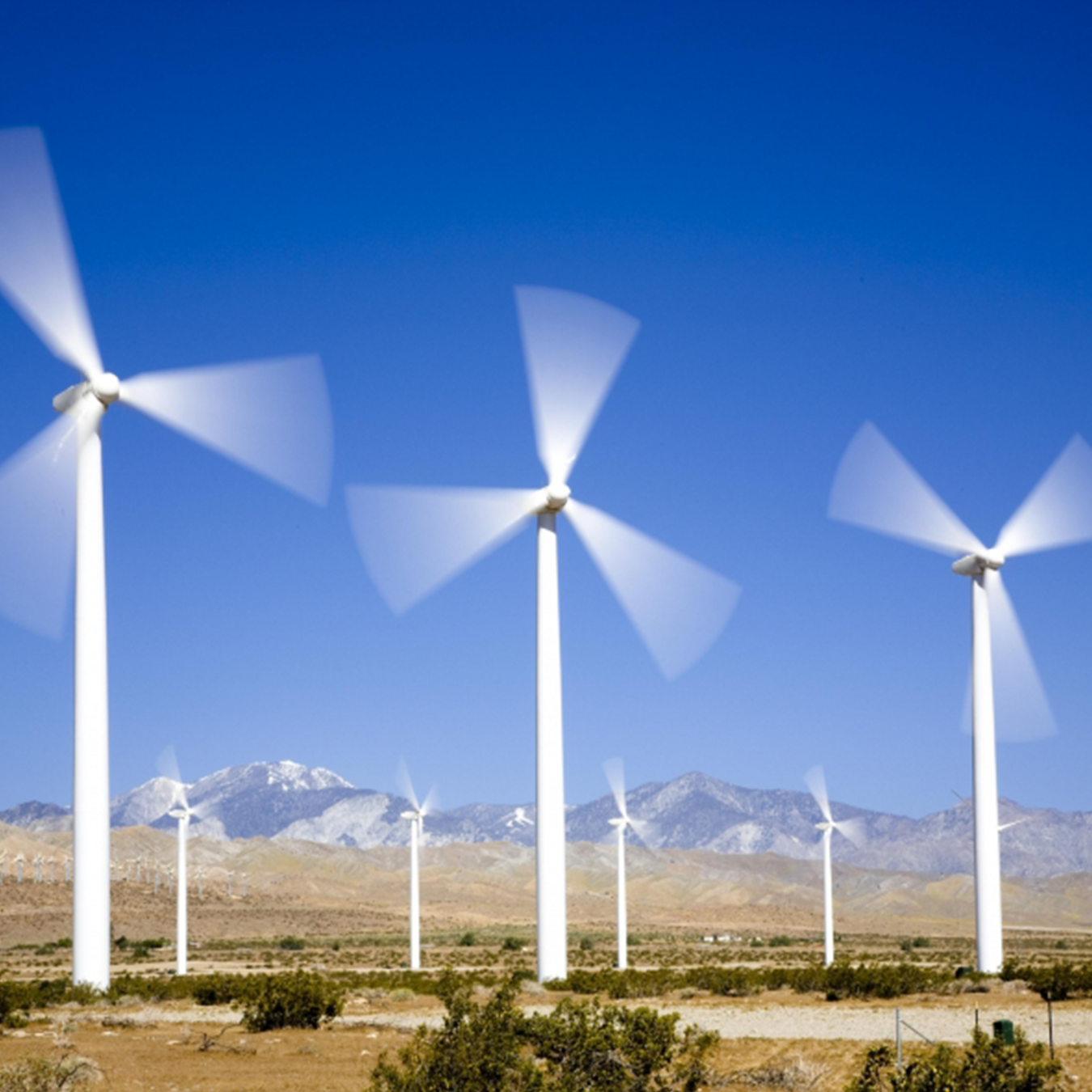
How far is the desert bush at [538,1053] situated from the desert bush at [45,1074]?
385cm

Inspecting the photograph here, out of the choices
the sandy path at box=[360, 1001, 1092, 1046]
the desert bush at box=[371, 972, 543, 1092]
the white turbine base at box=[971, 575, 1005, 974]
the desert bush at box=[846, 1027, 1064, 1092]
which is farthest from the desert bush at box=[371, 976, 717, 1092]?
the white turbine base at box=[971, 575, 1005, 974]

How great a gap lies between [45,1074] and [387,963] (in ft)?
169

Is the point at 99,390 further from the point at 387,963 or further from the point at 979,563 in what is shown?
the point at 387,963

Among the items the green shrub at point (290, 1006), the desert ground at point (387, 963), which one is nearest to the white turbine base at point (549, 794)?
the desert ground at point (387, 963)

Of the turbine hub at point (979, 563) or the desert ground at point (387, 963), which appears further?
the turbine hub at point (979, 563)

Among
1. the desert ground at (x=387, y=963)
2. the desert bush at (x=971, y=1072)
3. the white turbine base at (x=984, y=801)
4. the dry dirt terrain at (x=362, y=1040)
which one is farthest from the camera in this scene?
the white turbine base at (x=984, y=801)

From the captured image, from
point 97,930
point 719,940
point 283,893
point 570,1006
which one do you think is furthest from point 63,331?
point 283,893

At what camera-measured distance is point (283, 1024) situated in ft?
90.4

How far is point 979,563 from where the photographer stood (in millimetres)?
42656

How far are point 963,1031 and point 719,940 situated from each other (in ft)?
300

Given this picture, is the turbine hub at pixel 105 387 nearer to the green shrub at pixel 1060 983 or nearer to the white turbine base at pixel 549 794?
the white turbine base at pixel 549 794

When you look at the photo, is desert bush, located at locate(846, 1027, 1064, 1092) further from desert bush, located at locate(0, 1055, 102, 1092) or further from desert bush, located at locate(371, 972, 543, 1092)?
desert bush, located at locate(0, 1055, 102, 1092)

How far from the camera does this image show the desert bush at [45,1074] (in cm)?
1617

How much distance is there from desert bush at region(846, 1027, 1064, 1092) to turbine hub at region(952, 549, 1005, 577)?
2742 centimetres
